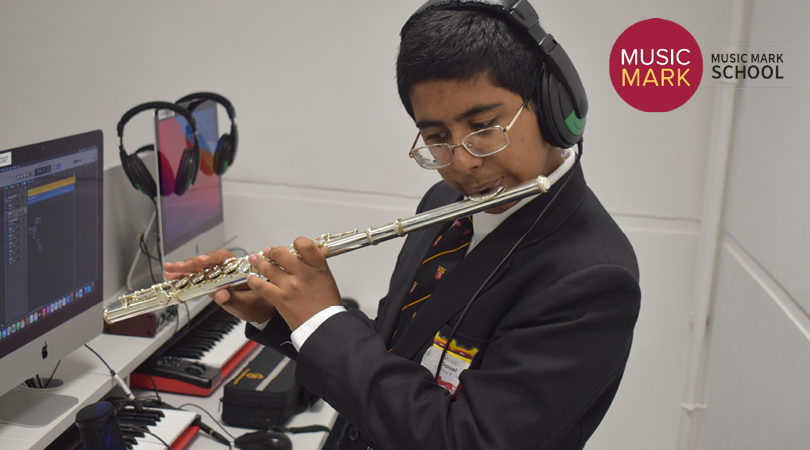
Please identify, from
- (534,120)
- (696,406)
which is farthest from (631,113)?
(534,120)

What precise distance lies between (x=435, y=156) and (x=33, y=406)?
1029mm

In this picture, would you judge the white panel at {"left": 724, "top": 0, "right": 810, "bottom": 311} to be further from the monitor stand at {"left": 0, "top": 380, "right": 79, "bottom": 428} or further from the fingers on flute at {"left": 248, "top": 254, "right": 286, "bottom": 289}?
the monitor stand at {"left": 0, "top": 380, "right": 79, "bottom": 428}

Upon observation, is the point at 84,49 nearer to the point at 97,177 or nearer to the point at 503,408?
the point at 97,177

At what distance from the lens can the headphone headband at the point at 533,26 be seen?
0.90 m

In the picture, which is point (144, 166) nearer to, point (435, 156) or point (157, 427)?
point (157, 427)

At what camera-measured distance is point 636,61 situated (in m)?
2.01

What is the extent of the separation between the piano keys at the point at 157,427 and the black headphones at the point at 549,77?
3.38ft

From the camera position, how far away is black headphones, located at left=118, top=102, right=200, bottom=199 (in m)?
1.67

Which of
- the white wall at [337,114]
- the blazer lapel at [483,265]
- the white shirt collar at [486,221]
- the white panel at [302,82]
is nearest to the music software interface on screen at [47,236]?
the white wall at [337,114]

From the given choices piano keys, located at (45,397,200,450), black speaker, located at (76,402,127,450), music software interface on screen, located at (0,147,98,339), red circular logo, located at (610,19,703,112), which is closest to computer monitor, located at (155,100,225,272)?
music software interface on screen, located at (0,147,98,339)

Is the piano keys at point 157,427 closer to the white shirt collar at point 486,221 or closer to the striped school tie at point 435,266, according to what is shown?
the striped school tie at point 435,266

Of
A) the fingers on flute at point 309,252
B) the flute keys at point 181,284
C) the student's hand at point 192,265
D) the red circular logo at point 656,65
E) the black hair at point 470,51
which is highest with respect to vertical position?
the red circular logo at point 656,65

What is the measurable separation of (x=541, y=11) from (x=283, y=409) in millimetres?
1536

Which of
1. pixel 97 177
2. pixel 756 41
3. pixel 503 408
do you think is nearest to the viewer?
pixel 503 408
